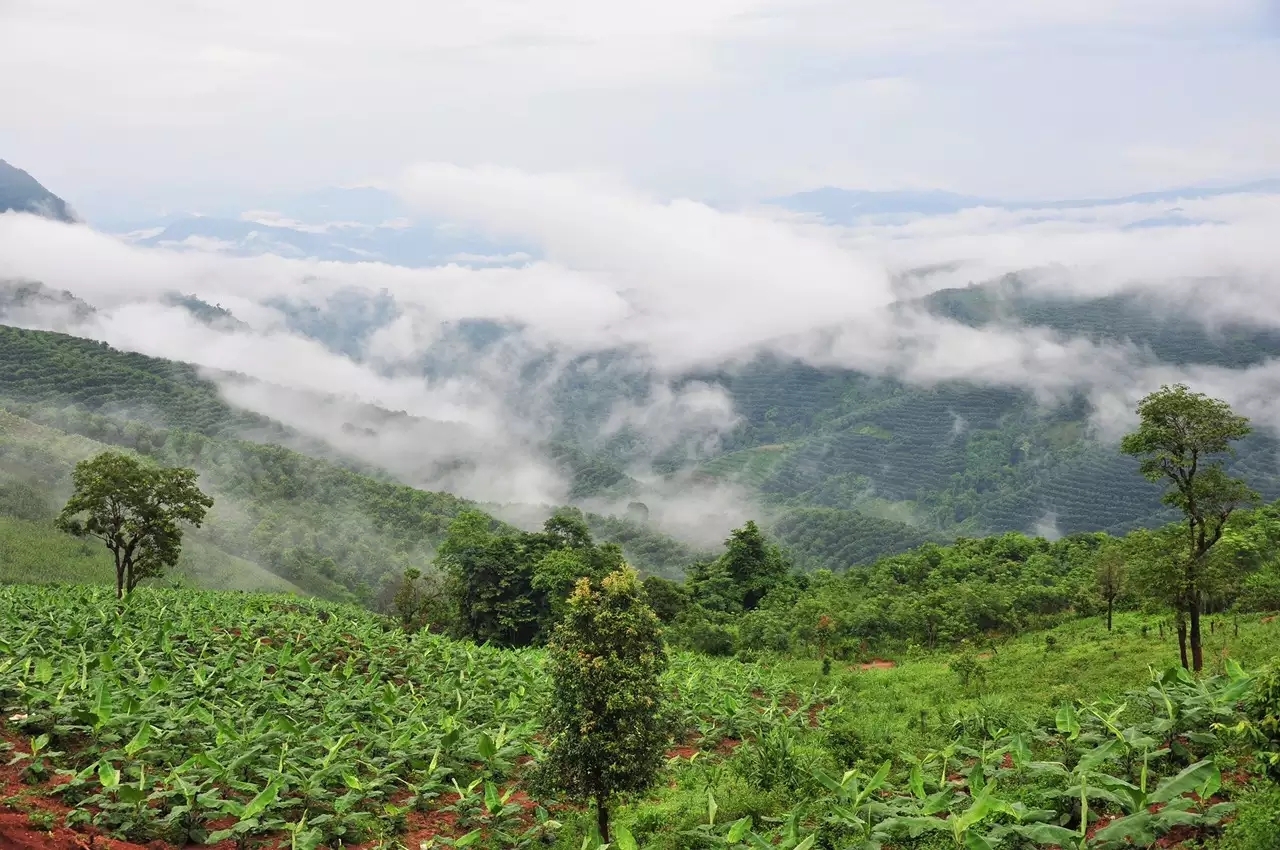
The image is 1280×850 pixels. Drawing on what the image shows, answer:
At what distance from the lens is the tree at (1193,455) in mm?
22875

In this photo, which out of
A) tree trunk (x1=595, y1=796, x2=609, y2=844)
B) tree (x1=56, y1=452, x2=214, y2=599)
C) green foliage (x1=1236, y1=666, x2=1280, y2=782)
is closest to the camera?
green foliage (x1=1236, y1=666, x2=1280, y2=782)

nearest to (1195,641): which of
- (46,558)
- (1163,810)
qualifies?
(1163,810)

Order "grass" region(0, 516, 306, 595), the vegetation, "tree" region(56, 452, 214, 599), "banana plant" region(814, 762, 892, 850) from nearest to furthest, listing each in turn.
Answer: "banana plant" region(814, 762, 892, 850)
the vegetation
"tree" region(56, 452, 214, 599)
"grass" region(0, 516, 306, 595)

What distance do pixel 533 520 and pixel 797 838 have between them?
140969mm

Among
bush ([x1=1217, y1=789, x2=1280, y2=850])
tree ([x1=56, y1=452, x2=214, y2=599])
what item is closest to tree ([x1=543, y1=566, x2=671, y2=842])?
bush ([x1=1217, y1=789, x2=1280, y2=850])

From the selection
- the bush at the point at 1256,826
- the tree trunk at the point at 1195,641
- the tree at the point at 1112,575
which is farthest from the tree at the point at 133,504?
the tree at the point at 1112,575

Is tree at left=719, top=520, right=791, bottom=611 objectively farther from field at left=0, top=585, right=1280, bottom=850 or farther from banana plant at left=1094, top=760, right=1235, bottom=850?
banana plant at left=1094, top=760, right=1235, bottom=850

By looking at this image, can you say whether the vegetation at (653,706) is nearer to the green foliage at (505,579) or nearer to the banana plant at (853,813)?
the banana plant at (853,813)

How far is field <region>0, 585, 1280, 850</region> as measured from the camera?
496 inches

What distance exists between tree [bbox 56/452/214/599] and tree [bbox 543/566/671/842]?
2552 centimetres

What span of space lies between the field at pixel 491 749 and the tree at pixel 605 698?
1.19m

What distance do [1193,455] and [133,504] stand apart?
37.1 meters

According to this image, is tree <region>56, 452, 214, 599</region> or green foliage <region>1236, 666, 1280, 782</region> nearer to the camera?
green foliage <region>1236, 666, 1280, 782</region>

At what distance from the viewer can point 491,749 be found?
17.7 metres
